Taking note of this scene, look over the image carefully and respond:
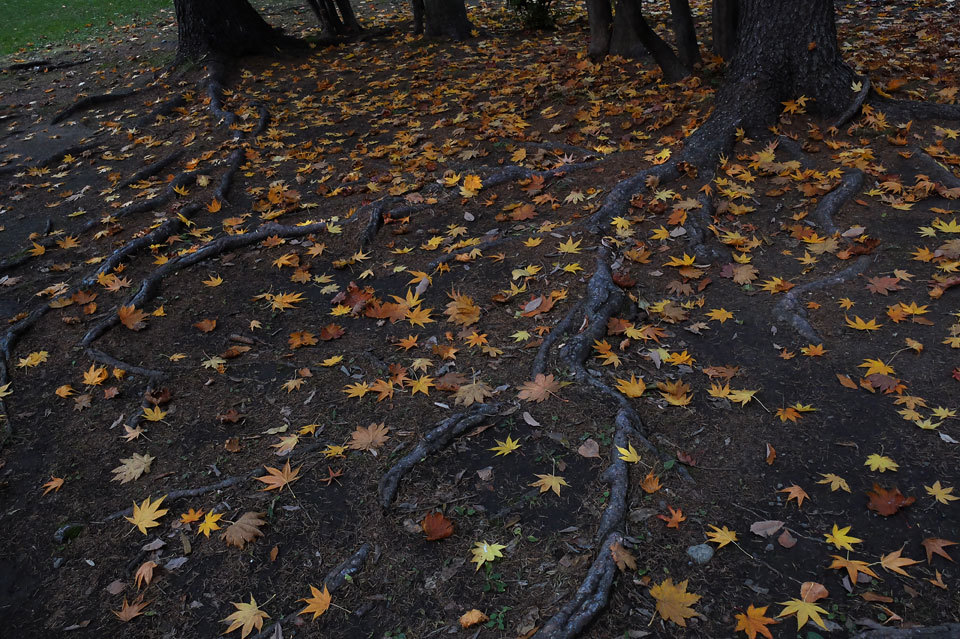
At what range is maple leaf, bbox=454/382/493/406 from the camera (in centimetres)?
335

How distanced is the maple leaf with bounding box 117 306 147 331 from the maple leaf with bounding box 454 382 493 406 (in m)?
2.47

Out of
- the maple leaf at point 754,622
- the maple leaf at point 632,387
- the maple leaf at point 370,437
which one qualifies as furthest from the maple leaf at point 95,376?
the maple leaf at point 754,622

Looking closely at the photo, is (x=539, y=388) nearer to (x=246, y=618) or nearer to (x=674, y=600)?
(x=674, y=600)

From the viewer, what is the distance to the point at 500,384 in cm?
344

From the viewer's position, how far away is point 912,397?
3.06 m

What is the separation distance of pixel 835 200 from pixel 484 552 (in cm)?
368

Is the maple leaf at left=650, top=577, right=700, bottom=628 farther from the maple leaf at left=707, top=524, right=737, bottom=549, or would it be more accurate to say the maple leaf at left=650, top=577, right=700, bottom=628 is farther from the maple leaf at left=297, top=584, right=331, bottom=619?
the maple leaf at left=297, top=584, right=331, bottom=619

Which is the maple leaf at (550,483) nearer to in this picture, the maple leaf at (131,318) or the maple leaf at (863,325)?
the maple leaf at (863,325)

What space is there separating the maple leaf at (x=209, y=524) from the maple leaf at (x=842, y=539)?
102 inches

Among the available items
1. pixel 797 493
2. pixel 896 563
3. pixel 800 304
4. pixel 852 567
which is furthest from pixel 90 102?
pixel 896 563

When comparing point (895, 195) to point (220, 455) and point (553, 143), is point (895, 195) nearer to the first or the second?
point (553, 143)

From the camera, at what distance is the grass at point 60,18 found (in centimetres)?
1467

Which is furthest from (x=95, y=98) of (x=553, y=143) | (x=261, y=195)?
(x=553, y=143)

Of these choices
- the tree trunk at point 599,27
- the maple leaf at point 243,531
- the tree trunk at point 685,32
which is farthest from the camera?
the tree trunk at point 599,27
